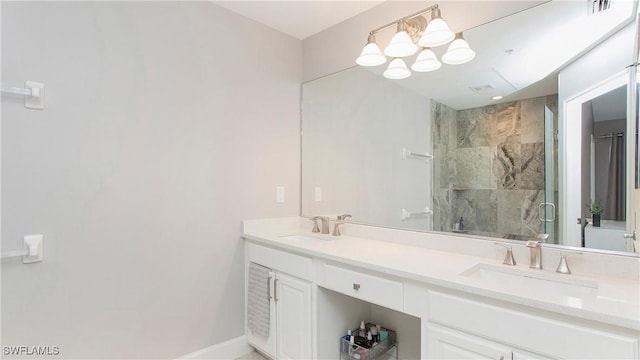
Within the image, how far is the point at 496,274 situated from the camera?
1533mm

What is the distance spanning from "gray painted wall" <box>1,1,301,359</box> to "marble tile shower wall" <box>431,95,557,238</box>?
4.06ft

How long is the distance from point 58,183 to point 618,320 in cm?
231

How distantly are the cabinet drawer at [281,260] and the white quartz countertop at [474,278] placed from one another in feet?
0.16

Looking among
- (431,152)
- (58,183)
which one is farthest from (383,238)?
(58,183)

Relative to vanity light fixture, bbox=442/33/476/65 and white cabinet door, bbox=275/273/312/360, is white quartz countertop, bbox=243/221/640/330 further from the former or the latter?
vanity light fixture, bbox=442/33/476/65

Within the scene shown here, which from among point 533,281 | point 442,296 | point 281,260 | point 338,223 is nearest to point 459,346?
point 442,296

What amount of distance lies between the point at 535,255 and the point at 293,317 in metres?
1.32

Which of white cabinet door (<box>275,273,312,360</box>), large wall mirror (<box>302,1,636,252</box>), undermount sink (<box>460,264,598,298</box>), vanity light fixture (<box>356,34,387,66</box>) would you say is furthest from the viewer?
vanity light fixture (<box>356,34,387,66</box>)

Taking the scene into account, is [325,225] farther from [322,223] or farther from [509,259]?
[509,259]

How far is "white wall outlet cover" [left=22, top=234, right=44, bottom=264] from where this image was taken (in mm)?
1529

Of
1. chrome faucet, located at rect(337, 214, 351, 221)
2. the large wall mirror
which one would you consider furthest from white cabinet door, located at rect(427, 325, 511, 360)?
chrome faucet, located at rect(337, 214, 351, 221)

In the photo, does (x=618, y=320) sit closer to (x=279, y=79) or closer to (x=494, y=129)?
(x=494, y=129)

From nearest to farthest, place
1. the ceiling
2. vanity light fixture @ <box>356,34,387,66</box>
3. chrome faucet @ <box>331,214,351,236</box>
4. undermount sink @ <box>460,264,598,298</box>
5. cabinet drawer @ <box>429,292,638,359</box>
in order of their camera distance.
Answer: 1. cabinet drawer @ <box>429,292,638,359</box>
2. undermount sink @ <box>460,264,598,298</box>
3. vanity light fixture @ <box>356,34,387,66</box>
4. the ceiling
5. chrome faucet @ <box>331,214,351,236</box>

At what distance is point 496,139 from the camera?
5.49 ft
